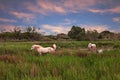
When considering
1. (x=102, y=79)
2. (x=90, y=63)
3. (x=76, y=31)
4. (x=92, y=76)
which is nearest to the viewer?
(x=102, y=79)

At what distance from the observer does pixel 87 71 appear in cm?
619

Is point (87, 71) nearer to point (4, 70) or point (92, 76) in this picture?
point (92, 76)

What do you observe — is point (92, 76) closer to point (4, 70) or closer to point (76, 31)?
point (4, 70)

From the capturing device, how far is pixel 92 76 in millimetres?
5762

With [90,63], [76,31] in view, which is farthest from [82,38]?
[90,63]

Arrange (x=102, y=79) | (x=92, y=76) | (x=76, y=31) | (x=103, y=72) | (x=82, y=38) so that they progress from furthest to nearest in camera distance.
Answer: (x=76, y=31) → (x=82, y=38) → (x=103, y=72) → (x=92, y=76) → (x=102, y=79)

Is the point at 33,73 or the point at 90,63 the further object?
the point at 90,63

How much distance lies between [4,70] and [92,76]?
256 cm

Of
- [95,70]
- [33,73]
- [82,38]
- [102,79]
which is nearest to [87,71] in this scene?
[95,70]

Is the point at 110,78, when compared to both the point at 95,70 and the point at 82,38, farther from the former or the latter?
the point at 82,38

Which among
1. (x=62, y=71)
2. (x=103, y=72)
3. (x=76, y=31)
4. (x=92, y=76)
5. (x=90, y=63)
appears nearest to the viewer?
(x=92, y=76)

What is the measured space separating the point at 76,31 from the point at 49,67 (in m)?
72.9

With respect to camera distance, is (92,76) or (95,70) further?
(95,70)

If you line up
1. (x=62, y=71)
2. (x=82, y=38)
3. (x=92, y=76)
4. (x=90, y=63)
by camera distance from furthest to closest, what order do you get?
1. (x=82, y=38)
2. (x=90, y=63)
3. (x=62, y=71)
4. (x=92, y=76)
